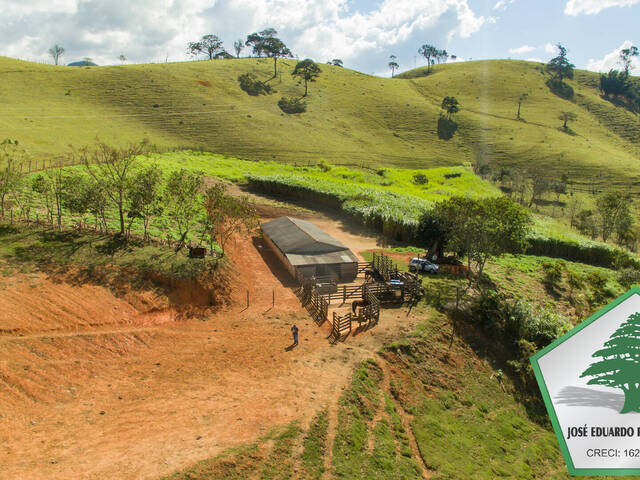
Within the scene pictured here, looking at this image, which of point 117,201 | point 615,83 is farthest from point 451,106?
point 117,201

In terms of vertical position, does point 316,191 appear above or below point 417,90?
below

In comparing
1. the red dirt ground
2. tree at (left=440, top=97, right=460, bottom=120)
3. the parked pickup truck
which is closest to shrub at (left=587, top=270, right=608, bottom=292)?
the parked pickup truck

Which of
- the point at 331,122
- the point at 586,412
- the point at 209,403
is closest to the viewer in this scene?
the point at 586,412

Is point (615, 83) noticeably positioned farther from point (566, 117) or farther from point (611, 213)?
point (611, 213)

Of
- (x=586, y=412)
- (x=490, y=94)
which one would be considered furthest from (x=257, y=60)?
(x=586, y=412)

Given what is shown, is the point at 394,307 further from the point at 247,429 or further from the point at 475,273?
the point at 247,429

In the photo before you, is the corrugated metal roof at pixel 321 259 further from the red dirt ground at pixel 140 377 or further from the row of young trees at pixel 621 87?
the row of young trees at pixel 621 87
